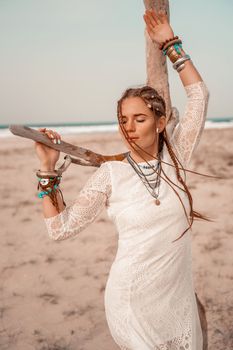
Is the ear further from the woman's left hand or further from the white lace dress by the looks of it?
the woman's left hand

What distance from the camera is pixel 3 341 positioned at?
12.4 ft

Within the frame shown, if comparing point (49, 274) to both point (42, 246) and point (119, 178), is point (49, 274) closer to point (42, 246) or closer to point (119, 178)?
point (42, 246)

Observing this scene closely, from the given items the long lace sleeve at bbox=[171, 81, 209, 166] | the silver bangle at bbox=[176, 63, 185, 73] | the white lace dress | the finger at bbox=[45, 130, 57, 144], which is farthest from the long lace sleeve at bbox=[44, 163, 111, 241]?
the silver bangle at bbox=[176, 63, 185, 73]

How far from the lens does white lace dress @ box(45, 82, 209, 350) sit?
69.8 inches

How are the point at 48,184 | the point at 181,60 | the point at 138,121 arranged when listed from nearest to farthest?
the point at 48,184
the point at 138,121
the point at 181,60

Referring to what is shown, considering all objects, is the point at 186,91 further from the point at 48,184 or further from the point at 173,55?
the point at 48,184

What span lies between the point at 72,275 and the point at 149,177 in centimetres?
375

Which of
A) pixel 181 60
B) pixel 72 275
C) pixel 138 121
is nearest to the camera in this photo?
pixel 138 121

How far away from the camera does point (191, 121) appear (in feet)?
6.61

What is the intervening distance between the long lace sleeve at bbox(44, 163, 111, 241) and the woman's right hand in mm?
215

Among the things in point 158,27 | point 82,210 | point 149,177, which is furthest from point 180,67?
point 82,210

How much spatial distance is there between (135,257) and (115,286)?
0.64ft

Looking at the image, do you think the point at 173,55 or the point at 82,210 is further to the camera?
the point at 173,55

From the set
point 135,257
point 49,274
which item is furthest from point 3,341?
point 135,257
